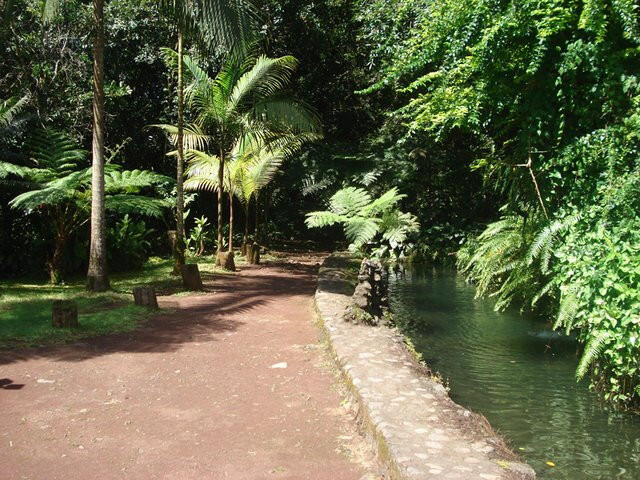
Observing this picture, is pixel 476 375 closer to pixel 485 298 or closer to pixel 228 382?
pixel 228 382

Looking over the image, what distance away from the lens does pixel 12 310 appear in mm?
7824

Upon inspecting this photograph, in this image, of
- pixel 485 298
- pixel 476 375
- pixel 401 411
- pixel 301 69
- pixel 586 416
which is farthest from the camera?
pixel 301 69

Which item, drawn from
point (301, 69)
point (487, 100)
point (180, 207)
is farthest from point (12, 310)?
point (301, 69)

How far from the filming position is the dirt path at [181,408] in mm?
3645

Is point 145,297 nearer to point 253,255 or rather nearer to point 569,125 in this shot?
point 253,255

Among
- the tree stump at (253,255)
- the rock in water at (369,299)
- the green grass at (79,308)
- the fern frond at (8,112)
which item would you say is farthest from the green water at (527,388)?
the fern frond at (8,112)

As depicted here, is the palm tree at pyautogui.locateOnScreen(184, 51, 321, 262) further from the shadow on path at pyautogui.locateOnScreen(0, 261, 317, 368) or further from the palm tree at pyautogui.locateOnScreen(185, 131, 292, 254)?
the shadow on path at pyautogui.locateOnScreen(0, 261, 317, 368)

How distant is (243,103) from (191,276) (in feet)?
13.9

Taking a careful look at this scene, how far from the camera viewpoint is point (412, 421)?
12.2 feet

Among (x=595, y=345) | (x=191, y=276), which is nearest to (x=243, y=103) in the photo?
(x=191, y=276)

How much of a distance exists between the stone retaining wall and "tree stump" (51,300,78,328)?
10.2 ft

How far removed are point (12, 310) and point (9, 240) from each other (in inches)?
166

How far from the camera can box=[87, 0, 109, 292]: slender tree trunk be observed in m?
8.82

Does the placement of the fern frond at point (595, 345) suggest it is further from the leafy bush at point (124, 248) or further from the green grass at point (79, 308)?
the leafy bush at point (124, 248)
